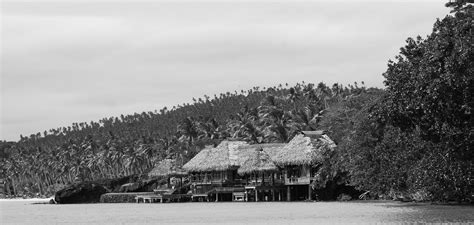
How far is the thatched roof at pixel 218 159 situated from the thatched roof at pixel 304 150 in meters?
7.33

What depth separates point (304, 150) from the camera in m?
66.4

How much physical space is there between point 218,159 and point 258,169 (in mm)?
6572

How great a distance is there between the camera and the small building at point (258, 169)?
2628 inches

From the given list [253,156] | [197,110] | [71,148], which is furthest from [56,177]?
[253,156]

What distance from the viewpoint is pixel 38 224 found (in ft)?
136

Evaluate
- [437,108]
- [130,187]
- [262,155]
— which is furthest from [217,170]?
[437,108]

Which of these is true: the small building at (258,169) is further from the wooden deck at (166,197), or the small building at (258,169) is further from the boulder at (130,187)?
the boulder at (130,187)

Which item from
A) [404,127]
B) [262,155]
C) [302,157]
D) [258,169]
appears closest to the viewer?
[404,127]

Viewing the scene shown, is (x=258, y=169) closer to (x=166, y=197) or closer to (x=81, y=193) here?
(x=166, y=197)

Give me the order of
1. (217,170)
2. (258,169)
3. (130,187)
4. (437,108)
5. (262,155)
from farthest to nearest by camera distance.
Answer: (130,187), (217,170), (262,155), (258,169), (437,108)

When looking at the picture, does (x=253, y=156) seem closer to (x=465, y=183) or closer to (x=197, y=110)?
(x=465, y=183)

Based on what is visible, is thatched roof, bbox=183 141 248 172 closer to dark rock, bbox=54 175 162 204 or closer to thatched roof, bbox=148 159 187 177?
thatched roof, bbox=148 159 187 177

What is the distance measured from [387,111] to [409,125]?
4.30 ft

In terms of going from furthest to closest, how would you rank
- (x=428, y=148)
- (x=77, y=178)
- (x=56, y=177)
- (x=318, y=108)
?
(x=56, y=177) → (x=77, y=178) → (x=318, y=108) → (x=428, y=148)
